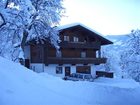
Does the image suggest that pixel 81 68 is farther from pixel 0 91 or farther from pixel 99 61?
pixel 0 91

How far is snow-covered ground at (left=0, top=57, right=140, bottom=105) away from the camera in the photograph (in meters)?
11.3

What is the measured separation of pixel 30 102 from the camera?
36.1 ft

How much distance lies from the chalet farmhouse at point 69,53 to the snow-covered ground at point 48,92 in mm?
23564

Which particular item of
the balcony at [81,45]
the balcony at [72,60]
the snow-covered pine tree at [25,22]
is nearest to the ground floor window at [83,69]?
the balcony at [72,60]

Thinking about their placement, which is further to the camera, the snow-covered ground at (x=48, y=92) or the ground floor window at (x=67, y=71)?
the ground floor window at (x=67, y=71)

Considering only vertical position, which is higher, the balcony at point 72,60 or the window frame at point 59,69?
the balcony at point 72,60

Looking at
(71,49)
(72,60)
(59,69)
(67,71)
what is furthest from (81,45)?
(59,69)

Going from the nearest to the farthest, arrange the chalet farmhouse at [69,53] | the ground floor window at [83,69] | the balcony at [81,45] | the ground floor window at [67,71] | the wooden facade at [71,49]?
1. the wooden facade at [71,49]
2. the chalet farmhouse at [69,53]
3. the balcony at [81,45]
4. the ground floor window at [67,71]
5. the ground floor window at [83,69]

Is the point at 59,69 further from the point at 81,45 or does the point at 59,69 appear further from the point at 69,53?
the point at 81,45

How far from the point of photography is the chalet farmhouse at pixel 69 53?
40938 mm

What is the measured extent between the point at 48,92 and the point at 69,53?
3056cm

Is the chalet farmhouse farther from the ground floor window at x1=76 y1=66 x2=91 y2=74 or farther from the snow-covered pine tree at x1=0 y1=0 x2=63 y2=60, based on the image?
the snow-covered pine tree at x1=0 y1=0 x2=63 y2=60

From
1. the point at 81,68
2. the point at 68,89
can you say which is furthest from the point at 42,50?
the point at 68,89

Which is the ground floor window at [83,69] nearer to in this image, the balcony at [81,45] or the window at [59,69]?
the window at [59,69]
